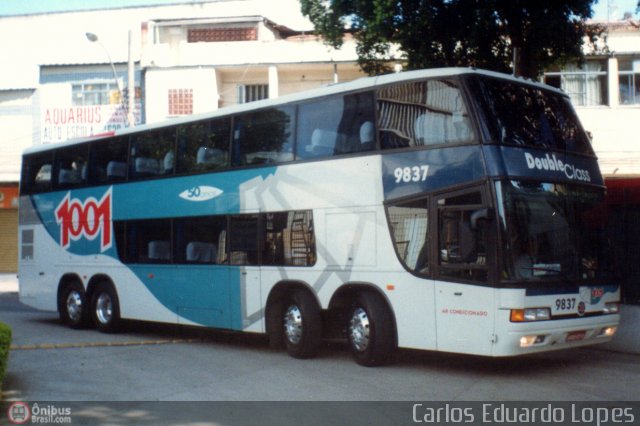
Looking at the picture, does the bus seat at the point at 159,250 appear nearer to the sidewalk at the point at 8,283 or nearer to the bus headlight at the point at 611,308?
the bus headlight at the point at 611,308

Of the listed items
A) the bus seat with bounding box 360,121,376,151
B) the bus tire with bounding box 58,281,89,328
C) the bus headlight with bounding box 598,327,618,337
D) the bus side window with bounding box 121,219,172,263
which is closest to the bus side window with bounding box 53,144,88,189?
the bus side window with bounding box 121,219,172,263

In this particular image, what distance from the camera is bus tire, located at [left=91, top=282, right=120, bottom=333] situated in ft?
53.8

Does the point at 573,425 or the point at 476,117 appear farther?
the point at 476,117

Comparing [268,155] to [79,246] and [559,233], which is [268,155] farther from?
[79,246]

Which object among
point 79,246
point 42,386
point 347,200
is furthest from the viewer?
point 79,246

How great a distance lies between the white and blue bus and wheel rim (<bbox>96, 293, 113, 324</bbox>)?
2.68 ft

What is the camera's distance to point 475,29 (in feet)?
53.4

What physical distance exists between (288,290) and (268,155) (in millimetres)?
2151

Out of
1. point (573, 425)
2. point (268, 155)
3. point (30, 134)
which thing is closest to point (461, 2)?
point (268, 155)

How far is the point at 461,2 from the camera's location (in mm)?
16344

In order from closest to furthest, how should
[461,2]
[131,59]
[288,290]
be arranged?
[288,290]
[461,2]
[131,59]

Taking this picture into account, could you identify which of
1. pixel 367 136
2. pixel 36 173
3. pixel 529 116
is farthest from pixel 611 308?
pixel 36 173

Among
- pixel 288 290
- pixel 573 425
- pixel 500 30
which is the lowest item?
pixel 573 425

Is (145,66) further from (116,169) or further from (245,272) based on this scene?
(245,272)
